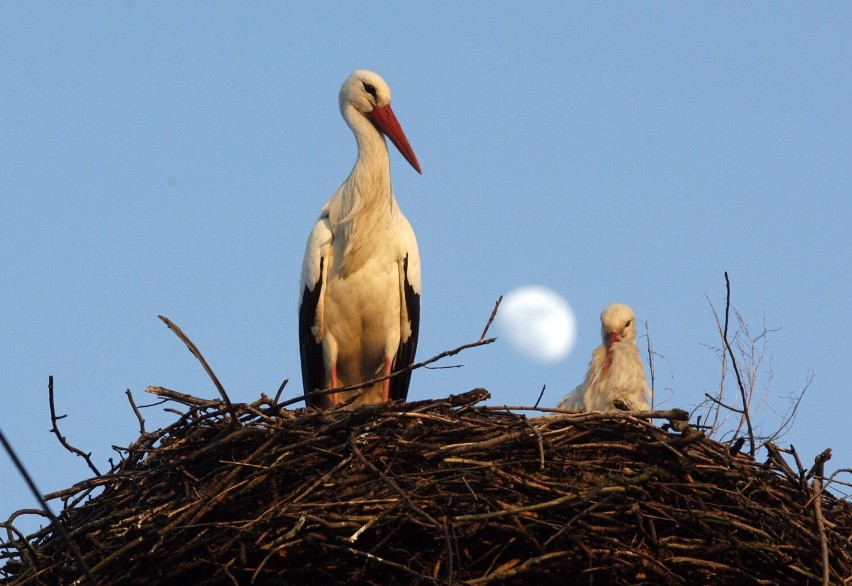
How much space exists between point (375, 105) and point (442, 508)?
2629 mm

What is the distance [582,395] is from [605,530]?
198 centimetres

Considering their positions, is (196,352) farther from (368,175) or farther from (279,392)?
(368,175)

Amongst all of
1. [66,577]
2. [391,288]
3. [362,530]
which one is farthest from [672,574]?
[391,288]

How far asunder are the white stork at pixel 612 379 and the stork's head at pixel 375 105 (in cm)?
122

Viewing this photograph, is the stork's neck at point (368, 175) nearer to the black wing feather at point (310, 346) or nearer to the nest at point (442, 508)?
the black wing feather at point (310, 346)

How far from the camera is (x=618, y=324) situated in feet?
17.9

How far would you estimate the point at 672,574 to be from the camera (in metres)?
3.06

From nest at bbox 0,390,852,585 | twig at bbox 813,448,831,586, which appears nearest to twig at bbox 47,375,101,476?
nest at bbox 0,390,852,585

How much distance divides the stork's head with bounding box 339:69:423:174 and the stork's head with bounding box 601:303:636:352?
1.20m

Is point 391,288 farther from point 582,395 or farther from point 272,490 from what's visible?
point 272,490

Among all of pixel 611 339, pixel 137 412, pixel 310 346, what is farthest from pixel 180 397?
pixel 611 339

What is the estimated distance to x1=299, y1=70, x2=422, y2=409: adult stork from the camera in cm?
498

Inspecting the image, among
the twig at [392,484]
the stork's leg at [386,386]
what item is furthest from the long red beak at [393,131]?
the twig at [392,484]

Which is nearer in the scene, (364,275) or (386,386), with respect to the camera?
(364,275)
